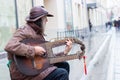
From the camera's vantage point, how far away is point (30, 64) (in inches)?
146

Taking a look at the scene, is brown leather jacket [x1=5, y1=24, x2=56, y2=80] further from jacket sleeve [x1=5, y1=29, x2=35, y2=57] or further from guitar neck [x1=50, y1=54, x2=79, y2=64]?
guitar neck [x1=50, y1=54, x2=79, y2=64]

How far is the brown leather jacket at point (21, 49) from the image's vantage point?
11.8ft

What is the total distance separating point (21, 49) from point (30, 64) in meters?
0.21

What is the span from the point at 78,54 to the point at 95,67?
6300mm

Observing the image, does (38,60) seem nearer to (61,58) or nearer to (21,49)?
(21,49)

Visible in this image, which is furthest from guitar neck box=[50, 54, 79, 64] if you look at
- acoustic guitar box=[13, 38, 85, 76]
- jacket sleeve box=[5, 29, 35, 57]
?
jacket sleeve box=[5, 29, 35, 57]

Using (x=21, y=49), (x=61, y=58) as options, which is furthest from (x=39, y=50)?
(x=61, y=58)

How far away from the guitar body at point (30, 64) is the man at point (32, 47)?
5 centimetres

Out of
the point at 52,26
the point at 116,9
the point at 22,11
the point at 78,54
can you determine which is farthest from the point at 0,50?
the point at 116,9

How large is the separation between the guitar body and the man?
0.16 feet

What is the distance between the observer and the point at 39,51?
374 cm

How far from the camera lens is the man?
11.9 ft

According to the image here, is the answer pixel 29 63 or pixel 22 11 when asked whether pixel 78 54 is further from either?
pixel 22 11

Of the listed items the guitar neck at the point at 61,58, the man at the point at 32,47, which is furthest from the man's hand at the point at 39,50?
the guitar neck at the point at 61,58
